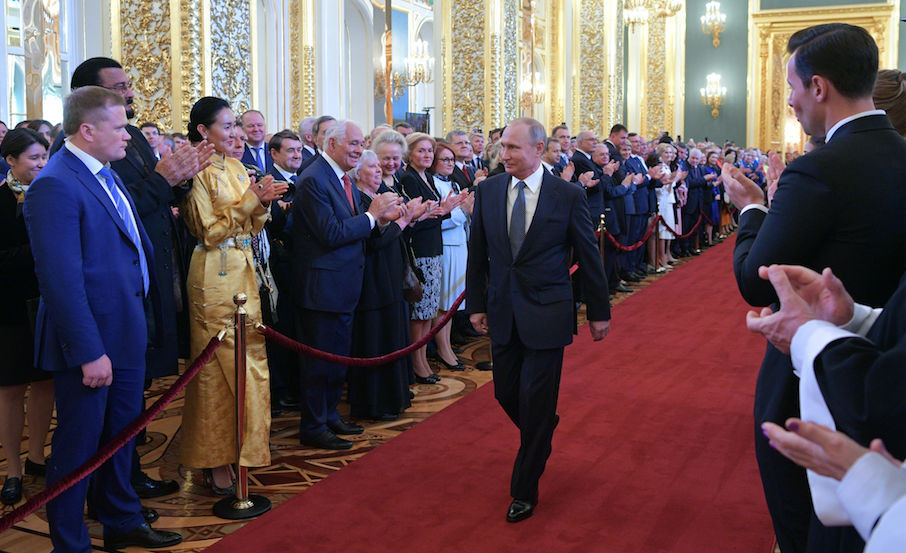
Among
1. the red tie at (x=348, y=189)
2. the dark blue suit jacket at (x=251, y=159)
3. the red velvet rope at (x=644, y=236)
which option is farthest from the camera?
the red velvet rope at (x=644, y=236)

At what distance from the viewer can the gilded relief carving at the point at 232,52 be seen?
23.6 feet

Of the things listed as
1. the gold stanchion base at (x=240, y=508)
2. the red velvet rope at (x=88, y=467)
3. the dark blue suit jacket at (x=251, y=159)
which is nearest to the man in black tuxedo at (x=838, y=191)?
the red velvet rope at (x=88, y=467)

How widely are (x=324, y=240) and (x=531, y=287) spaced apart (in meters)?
1.43

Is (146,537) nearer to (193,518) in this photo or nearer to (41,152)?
(193,518)

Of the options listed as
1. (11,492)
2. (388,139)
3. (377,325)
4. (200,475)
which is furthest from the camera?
(388,139)

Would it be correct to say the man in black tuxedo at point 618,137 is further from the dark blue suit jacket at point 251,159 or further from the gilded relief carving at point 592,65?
the gilded relief carving at point 592,65

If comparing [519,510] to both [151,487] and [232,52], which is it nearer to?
[151,487]

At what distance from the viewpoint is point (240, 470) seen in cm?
405

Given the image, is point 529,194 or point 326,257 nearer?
point 529,194

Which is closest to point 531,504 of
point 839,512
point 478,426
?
point 478,426

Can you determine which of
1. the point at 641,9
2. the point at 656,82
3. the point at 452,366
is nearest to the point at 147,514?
the point at 452,366

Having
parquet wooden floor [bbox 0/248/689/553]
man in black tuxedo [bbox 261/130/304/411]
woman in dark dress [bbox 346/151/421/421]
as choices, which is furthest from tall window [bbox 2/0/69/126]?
woman in dark dress [bbox 346/151/421/421]

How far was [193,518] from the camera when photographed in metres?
3.98

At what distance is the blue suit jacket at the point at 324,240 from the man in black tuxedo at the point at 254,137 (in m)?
2.22
